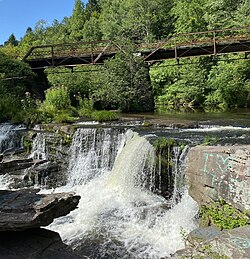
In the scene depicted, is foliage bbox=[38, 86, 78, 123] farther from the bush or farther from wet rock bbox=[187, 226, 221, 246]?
wet rock bbox=[187, 226, 221, 246]

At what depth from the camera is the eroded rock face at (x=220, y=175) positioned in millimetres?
4637

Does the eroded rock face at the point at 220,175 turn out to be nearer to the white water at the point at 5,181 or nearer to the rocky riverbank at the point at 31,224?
the rocky riverbank at the point at 31,224

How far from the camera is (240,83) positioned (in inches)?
857

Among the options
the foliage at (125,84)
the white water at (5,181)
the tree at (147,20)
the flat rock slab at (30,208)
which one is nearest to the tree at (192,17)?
the tree at (147,20)

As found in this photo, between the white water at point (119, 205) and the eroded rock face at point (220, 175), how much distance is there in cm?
90

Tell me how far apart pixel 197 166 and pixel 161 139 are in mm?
2322

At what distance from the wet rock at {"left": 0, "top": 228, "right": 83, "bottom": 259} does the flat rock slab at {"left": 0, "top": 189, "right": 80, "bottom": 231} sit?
30 centimetres

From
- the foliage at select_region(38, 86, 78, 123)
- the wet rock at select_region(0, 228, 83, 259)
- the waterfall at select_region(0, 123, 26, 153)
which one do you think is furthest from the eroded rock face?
the foliage at select_region(38, 86, 78, 123)

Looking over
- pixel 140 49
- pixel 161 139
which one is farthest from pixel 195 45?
pixel 161 139

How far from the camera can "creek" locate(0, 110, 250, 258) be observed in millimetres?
5734

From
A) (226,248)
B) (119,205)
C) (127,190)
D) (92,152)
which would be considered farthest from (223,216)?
(92,152)

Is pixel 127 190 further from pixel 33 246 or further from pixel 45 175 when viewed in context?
pixel 33 246

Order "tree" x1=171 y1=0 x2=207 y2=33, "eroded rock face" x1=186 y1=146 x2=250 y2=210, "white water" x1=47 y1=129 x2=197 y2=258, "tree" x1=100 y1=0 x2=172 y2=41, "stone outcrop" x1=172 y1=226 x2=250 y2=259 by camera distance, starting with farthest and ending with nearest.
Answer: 1. "tree" x1=100 y1=0 x2=172 y2=41
2. "tree" x1=171 y1=0 x2=207 y2=33
3. "white water" x1=47 y1=129 x2=197 y2=258
4. "eroded rock face" x1=186 y1=146 x2=250 y2=210
5. "stone outcrop" x1=172 y1=226 x2=250 y2=259

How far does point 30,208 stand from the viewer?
14.8ft
